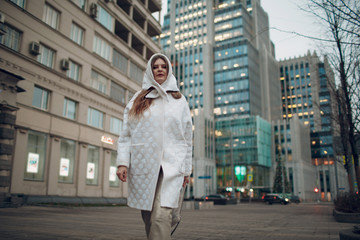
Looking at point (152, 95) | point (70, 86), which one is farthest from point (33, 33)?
point (152, 95)

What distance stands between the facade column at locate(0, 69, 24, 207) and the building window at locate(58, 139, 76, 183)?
5841 mm

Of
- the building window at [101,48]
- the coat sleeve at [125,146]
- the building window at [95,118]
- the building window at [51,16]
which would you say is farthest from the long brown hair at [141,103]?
the building window at [101,48]

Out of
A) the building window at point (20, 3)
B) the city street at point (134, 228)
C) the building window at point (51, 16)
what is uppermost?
the building window at point (51, 16)

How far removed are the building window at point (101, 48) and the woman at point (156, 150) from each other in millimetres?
27696

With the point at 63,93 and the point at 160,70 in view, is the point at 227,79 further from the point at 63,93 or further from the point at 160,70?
the point at 160,70

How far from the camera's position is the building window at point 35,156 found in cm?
2069

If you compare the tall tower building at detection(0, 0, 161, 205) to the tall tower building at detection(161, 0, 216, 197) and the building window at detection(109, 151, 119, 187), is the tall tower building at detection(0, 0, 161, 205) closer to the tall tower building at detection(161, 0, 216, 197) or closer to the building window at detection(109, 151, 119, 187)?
the building window at detection(109, 151, 119, 187)

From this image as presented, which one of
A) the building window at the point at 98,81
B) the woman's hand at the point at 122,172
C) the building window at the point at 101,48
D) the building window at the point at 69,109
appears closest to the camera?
the woman's hand at the point at 122,172

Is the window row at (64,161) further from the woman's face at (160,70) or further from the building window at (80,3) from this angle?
the woman's face at (160,70)

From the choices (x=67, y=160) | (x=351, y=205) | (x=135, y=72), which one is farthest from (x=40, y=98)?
(x=351, y=205)

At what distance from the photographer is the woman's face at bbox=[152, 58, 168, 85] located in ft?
12.4

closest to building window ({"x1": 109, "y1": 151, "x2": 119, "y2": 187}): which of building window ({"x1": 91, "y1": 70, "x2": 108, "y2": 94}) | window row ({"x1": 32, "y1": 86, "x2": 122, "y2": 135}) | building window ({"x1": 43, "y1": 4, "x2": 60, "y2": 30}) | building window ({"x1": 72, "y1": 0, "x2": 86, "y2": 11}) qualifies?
window row ({"x1": 32, "y1": 86, "x2": 122, "y2": 135})

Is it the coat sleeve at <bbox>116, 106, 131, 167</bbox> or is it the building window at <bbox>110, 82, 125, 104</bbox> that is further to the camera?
the building window at <bbox>110, 82, 125, 104</bbox>

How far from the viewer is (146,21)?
129 ft
